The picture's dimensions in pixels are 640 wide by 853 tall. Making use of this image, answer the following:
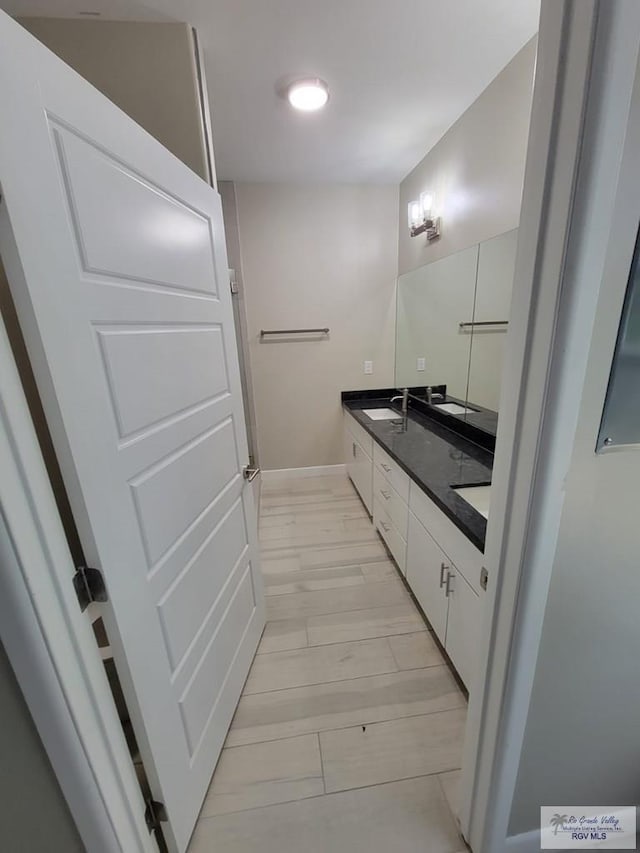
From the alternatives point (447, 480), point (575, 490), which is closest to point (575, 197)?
point (575, 490)

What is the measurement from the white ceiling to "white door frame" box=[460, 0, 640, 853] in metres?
1.28

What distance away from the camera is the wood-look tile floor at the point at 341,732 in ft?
3.59

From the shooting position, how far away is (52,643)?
63cm

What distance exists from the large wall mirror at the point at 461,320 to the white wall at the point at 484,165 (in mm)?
114

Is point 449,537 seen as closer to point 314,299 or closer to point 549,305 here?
point 549,305

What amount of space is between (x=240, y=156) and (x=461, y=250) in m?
1.68

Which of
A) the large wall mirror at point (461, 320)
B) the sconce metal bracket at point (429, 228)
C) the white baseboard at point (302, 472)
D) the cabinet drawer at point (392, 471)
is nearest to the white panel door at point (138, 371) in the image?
the cabinet drawer at point (392, 471)

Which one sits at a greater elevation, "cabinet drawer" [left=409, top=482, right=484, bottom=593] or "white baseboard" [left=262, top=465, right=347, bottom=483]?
"cabinet drawer" [left=409, top=482, right=484, bottom=593]

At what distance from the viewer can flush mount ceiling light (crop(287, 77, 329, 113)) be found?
5.48 feet

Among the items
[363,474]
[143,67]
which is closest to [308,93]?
[143,67]

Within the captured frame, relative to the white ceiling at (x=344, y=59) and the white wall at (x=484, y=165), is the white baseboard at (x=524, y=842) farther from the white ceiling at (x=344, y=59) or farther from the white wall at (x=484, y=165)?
the white ceiling at (x=344, y=59)

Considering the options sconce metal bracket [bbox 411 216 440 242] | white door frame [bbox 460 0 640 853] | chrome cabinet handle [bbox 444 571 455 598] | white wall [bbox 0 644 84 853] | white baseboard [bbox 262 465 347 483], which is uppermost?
sconce metal bracket [bbox 411 216 440 242]

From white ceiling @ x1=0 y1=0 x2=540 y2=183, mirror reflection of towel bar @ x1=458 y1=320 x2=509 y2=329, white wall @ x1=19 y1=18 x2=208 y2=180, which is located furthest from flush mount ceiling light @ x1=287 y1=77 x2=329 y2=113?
mirror reflection of towel bar @ x1=458 y1=320 x2=509 y2=329

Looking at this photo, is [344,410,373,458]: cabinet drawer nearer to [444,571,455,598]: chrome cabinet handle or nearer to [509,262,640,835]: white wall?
[444,571,455,598]: chrome cabinet handle
